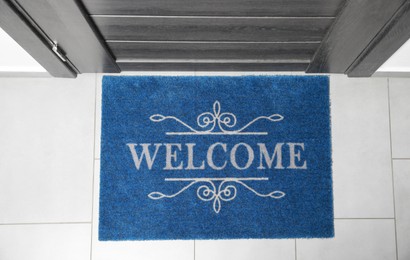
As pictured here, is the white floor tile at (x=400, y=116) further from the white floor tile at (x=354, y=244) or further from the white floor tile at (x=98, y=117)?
the white floor tile at (x=98, y=117)

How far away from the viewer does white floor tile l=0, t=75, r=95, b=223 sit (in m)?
1.73

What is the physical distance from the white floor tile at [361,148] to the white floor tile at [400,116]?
1.3 inches

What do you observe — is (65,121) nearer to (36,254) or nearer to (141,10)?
(36,254)

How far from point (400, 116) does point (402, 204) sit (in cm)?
45

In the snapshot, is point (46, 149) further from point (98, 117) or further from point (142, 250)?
point (142, 250)

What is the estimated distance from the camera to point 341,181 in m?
1.76

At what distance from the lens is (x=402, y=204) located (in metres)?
1.76

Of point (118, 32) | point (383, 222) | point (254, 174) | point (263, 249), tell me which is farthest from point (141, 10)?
point (383, 222)

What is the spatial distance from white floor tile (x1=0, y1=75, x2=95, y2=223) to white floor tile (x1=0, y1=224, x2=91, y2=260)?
0.14 ft

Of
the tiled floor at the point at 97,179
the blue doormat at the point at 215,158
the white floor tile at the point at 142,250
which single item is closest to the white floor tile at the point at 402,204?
the tiled floor at the point at 97,179

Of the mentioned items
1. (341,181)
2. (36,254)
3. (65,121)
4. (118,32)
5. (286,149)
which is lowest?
(36,254)

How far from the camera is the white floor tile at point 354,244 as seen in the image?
1.72 metres

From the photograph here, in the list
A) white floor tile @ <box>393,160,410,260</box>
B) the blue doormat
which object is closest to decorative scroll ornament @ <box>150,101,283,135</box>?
the blue doormat

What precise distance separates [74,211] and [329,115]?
137 cm
